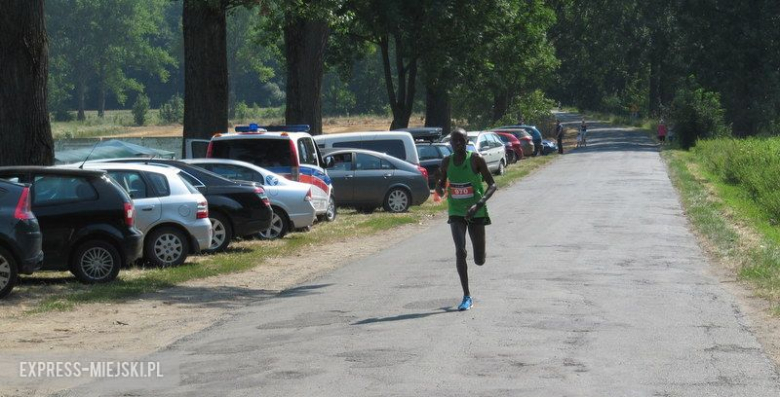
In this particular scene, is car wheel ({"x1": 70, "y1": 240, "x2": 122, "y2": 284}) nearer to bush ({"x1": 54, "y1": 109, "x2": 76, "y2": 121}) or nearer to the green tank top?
the green tank top

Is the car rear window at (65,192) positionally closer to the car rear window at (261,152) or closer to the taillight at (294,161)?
the car rear window at (261,152)

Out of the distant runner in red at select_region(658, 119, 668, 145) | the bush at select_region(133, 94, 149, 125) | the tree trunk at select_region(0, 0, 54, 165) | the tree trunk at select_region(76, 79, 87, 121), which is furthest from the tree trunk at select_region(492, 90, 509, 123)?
the tree trunk at select_region(0, 0, 54, 165)

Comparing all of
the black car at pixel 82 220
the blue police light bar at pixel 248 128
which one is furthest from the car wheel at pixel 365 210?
the black car at pixel 82 220

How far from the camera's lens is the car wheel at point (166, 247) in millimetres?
17328

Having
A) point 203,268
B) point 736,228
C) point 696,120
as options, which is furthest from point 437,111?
point 203,268

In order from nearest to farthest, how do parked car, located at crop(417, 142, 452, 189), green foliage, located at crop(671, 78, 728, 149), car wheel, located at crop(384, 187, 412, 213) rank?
1. car wheel, located at crop(384, 187, 412, 213)
2. parked car, located at crop(417, 142, 452, 189)
3. green foliage, located at crop(671, 78, 728, 149)

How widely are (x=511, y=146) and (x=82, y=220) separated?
118ft

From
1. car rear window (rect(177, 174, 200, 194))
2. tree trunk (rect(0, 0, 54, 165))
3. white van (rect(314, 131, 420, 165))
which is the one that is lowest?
car rear window (rect(177, 174, 200, 194))

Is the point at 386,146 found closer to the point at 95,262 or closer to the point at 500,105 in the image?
the point at 95,262

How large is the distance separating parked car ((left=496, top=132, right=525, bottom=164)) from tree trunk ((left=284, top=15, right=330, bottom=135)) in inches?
720

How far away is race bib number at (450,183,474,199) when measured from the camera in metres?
12.1

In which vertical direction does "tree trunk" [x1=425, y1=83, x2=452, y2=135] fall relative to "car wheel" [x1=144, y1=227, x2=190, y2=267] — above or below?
above

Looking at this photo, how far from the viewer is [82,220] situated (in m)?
15.4

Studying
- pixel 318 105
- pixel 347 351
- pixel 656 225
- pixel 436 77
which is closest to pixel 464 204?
pixel 347 351
